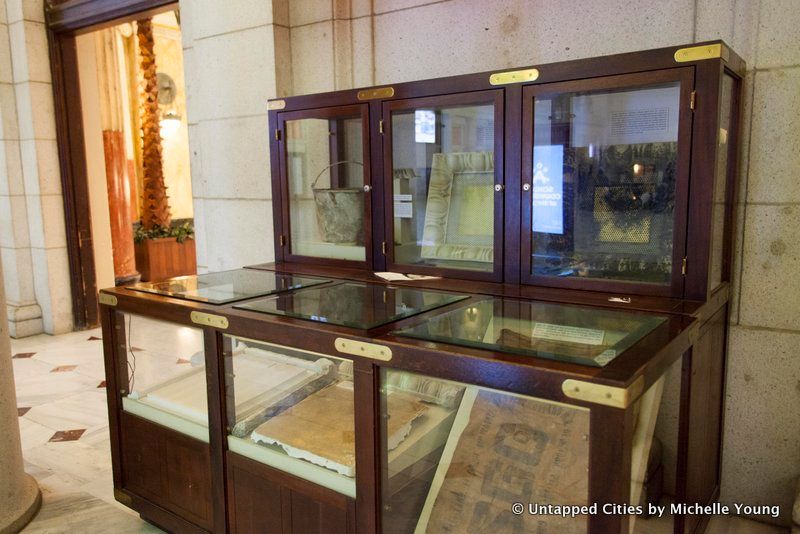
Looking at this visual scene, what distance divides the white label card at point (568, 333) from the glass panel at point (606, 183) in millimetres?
450

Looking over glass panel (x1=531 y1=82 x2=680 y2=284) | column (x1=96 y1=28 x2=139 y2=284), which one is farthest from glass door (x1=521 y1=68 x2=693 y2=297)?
column (x1=96 y1=28 x2=139 y2=284)

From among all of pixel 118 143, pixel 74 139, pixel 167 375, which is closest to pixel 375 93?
pixel 167 375

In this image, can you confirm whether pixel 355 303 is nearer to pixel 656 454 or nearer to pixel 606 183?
pixel 606 183

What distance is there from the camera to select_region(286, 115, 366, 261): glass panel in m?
2.66

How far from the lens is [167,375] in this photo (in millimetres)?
2385

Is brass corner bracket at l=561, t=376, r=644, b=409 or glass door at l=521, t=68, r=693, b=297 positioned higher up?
glass door at l=521, t=68, r=693, b=297

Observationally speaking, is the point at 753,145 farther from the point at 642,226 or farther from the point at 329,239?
the point at 329,239

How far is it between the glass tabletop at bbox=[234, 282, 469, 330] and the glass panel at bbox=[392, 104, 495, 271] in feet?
0.99

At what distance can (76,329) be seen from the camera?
218 inches

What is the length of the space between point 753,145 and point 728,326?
675 millimetres

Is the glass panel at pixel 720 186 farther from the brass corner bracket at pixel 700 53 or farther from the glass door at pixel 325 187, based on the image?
the glass door at pixel 325 187

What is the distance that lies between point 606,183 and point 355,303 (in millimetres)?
924

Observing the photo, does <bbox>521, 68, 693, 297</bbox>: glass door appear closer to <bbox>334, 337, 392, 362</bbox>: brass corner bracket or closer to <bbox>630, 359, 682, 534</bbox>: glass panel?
<bbox>630, 359, 682, 534</bbox>: glass panel

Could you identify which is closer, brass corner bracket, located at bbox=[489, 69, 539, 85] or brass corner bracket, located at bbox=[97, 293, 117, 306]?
brass corner bracket, located at bbox=[489, 69, 539, 85]
